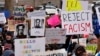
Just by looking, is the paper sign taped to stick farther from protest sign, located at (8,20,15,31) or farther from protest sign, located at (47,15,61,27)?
protest sign, located at (8,20,15,31)

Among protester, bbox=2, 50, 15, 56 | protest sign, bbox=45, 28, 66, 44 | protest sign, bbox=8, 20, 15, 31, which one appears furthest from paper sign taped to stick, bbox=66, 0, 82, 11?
protest sign, bbox=8, 20, 15, 31

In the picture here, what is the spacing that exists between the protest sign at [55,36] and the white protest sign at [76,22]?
0.14m

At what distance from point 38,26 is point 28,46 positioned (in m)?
2.40

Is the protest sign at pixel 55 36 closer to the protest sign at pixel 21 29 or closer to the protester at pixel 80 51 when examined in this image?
the protester at pixel 80 51

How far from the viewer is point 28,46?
8273mm

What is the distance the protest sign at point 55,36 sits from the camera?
9319mm

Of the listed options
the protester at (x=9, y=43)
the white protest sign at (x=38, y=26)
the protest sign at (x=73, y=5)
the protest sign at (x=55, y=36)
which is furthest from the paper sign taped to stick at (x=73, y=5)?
the protester at (x=9, y=43)

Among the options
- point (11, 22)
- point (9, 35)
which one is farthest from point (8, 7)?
point (9, 35)

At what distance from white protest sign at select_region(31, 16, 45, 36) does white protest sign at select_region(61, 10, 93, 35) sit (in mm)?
865

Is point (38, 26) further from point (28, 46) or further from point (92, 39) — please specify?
point (28, 46)

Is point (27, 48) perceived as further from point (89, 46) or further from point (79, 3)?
point (89, 46)

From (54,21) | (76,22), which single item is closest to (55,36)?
(76,22)

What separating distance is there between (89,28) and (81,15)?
0.31m

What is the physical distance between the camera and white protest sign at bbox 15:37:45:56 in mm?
8180
